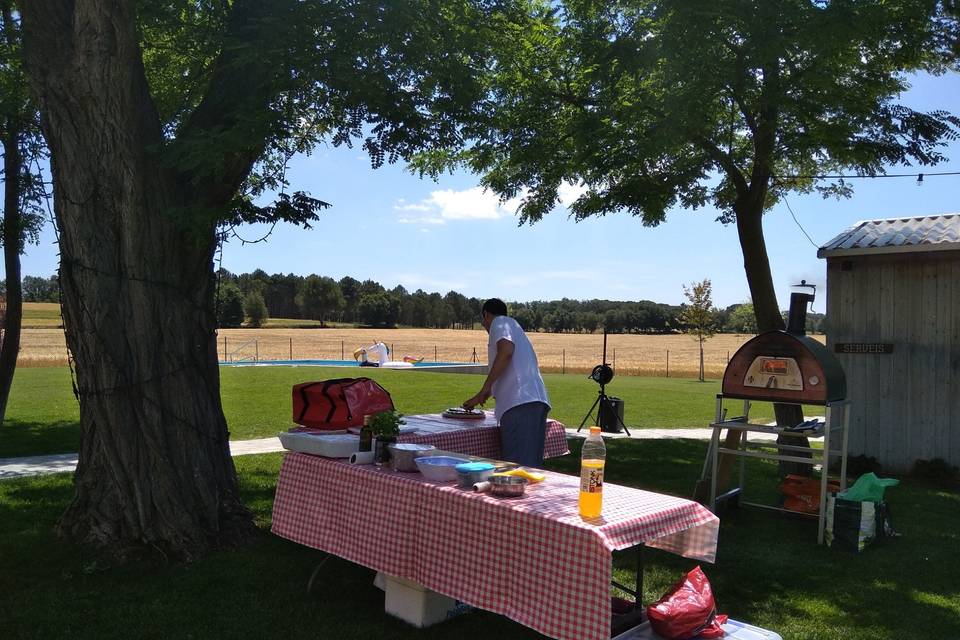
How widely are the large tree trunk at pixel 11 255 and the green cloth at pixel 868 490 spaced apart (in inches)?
379

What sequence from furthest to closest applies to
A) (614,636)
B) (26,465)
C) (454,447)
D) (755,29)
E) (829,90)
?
(26,465) < (829,90) < (755,29) < (454,447) < (614,636)

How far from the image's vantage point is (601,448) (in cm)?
331

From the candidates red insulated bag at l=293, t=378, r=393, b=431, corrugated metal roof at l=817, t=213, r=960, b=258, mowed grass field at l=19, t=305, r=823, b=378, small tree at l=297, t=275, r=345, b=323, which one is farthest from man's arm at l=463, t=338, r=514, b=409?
small tree at l=297, t=275, r=345, b=323

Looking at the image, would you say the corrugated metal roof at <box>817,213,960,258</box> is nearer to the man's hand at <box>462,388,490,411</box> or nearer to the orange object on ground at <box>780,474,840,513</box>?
the orange object on ground at <box>780,474,840,513</box>

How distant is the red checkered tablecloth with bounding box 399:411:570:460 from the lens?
18.2ft

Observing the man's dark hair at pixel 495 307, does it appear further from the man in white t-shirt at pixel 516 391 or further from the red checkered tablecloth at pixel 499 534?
the red checkered tablecloth at pixel 499 534

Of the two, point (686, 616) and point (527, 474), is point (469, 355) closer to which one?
point (527, 474)

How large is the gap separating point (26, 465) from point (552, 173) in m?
7.03

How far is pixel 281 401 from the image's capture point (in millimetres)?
15852

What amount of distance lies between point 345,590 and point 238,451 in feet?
18.2

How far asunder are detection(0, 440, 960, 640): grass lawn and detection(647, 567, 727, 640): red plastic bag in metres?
0.59

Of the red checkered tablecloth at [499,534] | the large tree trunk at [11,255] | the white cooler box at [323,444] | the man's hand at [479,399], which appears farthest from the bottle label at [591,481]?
the large tree trunk at [11,255]

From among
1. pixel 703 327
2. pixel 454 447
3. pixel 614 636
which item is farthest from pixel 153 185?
pixel 703 327

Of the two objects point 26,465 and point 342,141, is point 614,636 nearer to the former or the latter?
point 342,141
